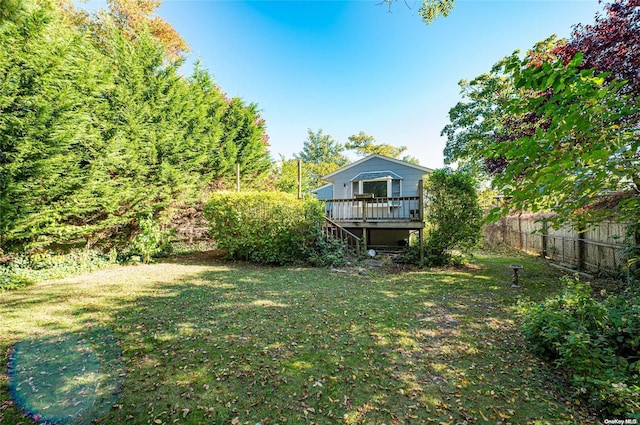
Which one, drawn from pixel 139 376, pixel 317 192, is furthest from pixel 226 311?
pixel 317 192

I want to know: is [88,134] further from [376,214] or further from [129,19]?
[129,19]

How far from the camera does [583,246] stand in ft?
25.7

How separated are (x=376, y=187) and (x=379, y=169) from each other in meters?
1.05

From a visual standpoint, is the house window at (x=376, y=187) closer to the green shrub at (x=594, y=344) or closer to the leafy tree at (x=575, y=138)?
the green shrub at (x=594, y=344)

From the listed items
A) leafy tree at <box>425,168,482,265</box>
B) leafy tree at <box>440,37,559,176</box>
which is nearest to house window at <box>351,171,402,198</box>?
leafy tree at <box>440,37,559,176</box>

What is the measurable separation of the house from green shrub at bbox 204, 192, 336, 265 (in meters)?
1.35

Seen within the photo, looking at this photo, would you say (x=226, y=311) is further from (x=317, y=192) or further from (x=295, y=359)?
(x=317, y=192)

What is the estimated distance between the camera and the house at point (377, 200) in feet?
33.9

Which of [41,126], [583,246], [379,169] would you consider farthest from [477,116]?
[41,126]

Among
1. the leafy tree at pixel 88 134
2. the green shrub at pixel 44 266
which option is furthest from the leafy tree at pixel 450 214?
the green shrub at pixel 44 266

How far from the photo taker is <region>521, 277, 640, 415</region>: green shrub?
2143 millimetres

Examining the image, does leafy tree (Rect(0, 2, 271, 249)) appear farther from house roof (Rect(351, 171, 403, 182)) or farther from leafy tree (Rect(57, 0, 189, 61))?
house roof (Rect(351, 171, 403, 182))

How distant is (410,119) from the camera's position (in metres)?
17.1

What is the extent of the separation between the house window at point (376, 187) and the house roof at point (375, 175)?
0.93ft
